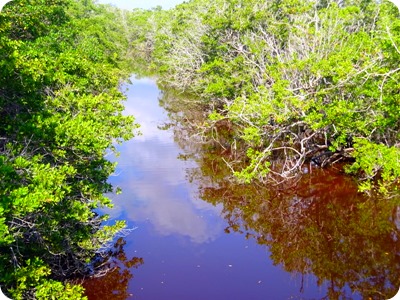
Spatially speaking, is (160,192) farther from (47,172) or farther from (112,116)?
(47,172)

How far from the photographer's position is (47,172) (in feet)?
25.3

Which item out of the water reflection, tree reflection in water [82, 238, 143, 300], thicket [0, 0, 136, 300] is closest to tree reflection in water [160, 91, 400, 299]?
the water reflection

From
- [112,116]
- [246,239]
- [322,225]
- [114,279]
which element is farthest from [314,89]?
[114,279]

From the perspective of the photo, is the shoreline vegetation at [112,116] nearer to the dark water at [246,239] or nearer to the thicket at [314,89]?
the thicket at [314,89]

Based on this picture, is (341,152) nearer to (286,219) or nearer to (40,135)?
(286,219)

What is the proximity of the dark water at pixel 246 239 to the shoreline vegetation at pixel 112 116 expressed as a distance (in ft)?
2.71

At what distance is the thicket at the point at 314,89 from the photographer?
12620mm

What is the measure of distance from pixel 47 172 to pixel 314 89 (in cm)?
1063

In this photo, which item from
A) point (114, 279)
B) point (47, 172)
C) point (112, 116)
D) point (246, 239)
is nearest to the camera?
point (47, 172)

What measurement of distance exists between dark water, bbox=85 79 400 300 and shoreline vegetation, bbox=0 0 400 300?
32.5 inches

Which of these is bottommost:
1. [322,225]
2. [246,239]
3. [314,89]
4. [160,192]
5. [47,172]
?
[47,172]

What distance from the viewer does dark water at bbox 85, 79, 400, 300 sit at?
10.3 m

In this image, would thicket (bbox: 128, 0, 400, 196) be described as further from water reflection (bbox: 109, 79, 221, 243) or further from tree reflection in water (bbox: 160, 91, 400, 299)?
water reflection (bbox: 109, 79, 221, 243)

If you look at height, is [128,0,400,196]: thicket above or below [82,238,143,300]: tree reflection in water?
above
